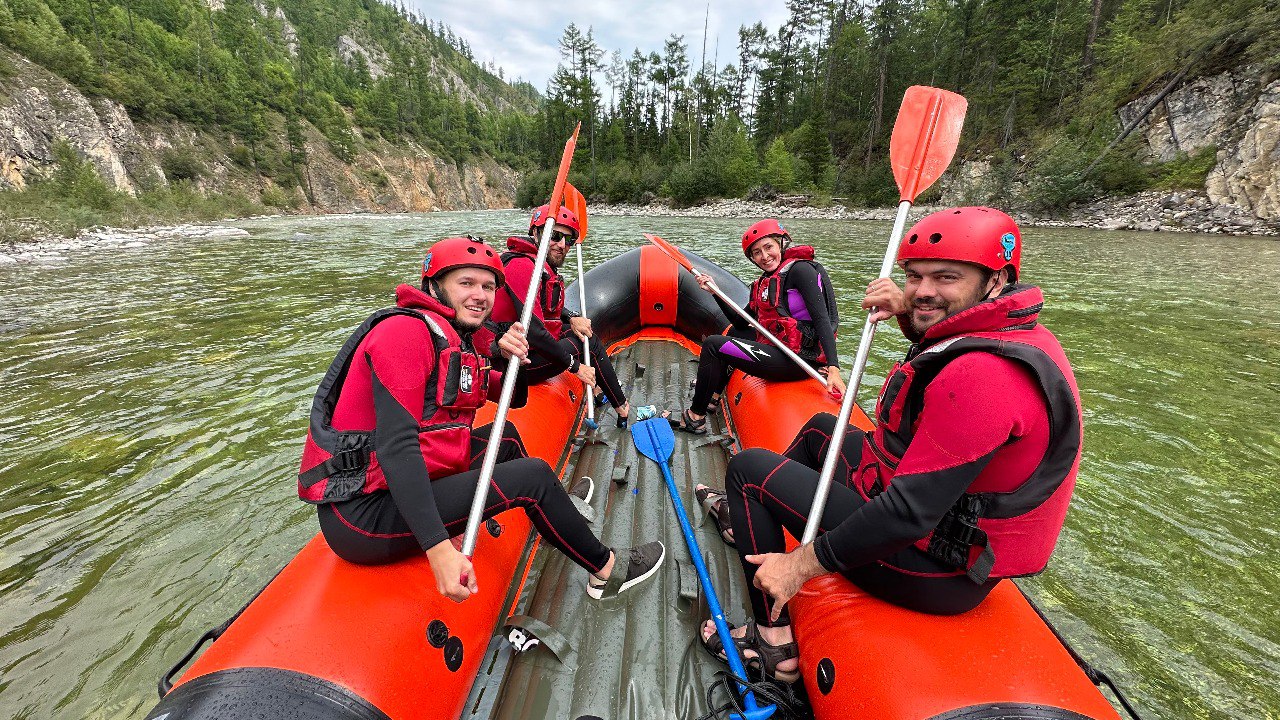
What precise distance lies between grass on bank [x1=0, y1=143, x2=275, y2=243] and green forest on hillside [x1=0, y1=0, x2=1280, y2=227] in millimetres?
182

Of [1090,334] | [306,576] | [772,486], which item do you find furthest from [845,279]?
[306,576]

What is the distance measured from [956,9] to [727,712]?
44968 millimetres

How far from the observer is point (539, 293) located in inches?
162

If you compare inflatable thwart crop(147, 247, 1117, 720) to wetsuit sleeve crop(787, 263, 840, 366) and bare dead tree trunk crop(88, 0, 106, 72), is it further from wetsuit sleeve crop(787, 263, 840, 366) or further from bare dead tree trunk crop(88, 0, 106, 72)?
bare dead tree trunk crop(88, 0, 106, 72)

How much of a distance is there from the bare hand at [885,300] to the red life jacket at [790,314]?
1688 mm

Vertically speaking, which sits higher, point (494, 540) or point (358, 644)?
point (358, 644)

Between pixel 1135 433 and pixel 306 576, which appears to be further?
pixel 1135 433

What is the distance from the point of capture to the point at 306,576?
1792 millimetres

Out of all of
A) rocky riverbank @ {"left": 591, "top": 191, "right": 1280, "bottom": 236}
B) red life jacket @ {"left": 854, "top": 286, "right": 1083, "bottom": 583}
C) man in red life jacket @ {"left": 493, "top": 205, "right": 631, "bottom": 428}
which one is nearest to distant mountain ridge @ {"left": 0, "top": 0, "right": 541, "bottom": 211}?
man in red life jacket @ {"left": 493, "top": 205, "right": 631, "bottom": 428}

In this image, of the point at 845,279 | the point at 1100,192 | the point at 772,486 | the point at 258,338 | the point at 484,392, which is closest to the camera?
the point at 772,486

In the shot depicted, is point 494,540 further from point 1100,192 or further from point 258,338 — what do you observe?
point 1100,192

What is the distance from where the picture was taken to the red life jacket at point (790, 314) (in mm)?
3768

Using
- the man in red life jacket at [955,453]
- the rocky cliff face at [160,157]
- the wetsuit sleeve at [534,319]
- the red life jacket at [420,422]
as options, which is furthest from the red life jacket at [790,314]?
the rocky cliff face at [160,157]

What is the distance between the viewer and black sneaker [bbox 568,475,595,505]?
3.17 metres
